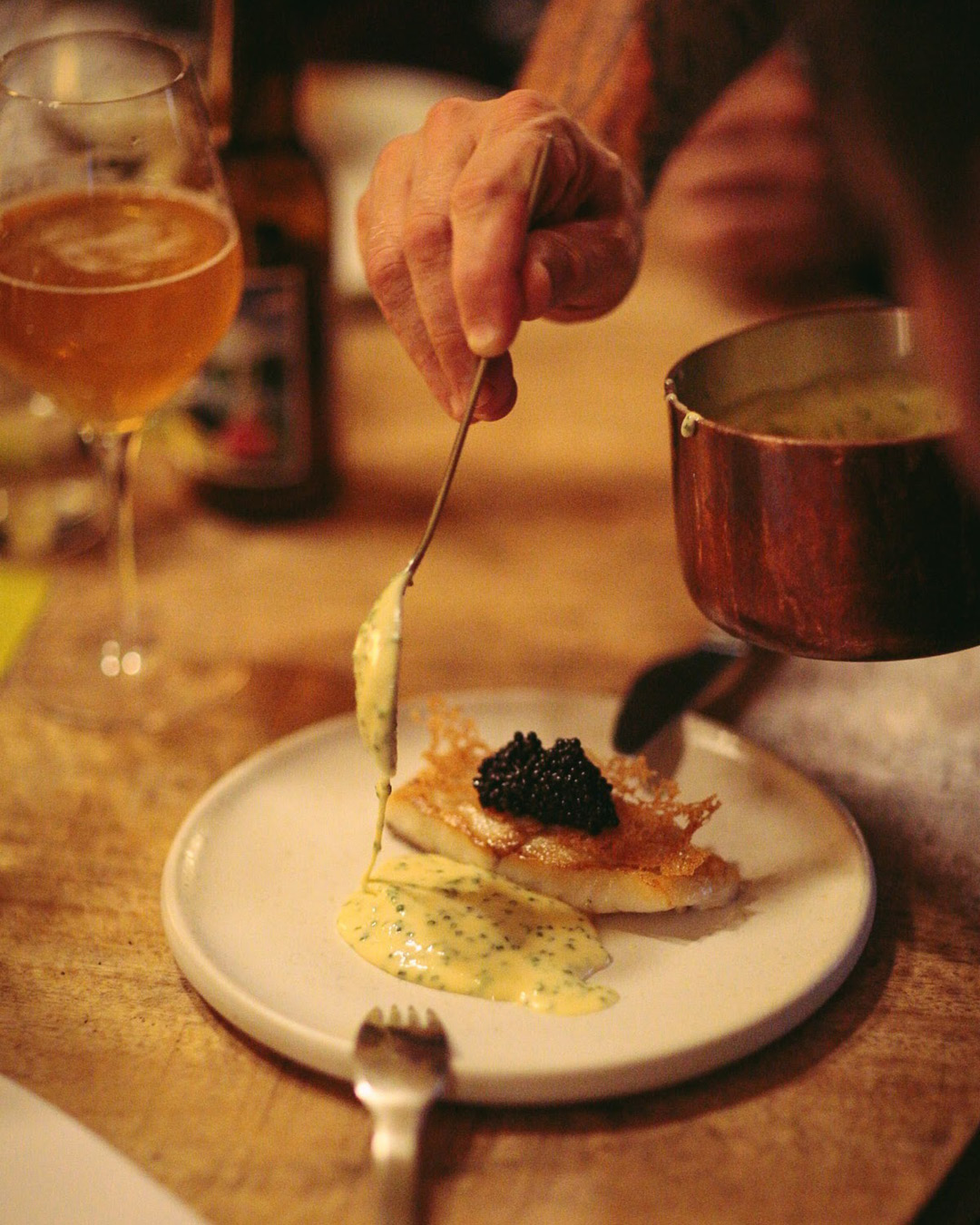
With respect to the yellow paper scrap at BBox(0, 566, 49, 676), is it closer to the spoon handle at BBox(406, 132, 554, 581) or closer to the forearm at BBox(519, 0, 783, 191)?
the spoon handle at BBox(406, 132, 554, 581)

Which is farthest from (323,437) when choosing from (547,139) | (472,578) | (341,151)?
(341,151)

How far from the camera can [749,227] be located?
7.39ft

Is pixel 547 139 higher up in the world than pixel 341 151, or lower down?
higher up

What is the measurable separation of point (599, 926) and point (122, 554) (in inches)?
29.7

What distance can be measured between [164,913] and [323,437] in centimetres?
89

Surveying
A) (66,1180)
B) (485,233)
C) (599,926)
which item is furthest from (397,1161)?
(485,233)

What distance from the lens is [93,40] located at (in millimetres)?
1380

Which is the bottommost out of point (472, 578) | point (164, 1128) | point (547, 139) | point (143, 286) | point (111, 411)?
point (472, 578)

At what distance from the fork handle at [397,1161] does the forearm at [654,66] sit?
1.18 m

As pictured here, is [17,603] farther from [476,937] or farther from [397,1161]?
[397,1161]

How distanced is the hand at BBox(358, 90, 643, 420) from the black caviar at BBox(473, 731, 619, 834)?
11.7 inches

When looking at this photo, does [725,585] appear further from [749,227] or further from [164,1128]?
[749,227]

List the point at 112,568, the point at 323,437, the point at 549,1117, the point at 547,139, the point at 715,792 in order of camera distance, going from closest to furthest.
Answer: the point at 549,1117
the point at 547,139
the point at 715,792
the point at 112,568
the point at 323,437

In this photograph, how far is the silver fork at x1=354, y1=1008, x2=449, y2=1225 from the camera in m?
0.84
